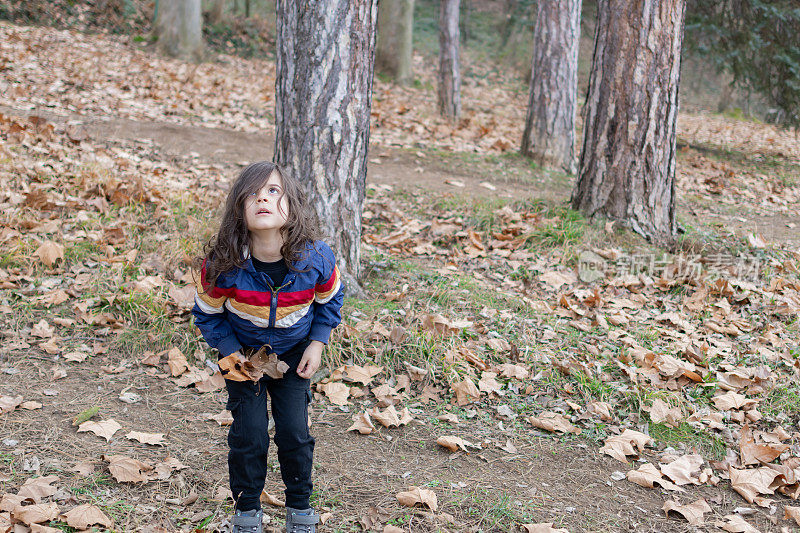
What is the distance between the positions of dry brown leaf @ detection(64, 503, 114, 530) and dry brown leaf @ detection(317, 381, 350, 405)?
134cm

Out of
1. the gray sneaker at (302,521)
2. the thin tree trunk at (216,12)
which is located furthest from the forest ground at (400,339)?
the thin tree trunk at (216,12)

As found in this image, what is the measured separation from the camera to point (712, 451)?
3305 mm

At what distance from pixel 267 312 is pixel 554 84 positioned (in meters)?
6.61

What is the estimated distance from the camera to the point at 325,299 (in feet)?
8.32

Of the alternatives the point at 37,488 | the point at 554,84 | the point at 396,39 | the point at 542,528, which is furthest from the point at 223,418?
the point at 396,39

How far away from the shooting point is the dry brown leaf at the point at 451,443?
128 inches

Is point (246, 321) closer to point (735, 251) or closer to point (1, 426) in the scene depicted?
point (1, 426)

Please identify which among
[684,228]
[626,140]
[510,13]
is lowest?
[684,228]

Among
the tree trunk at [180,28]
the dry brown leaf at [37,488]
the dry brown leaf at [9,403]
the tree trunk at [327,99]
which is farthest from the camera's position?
the tree trunk at [180,28]

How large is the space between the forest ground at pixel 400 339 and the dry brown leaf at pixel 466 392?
5cm

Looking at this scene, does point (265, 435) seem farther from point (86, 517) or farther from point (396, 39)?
point (396, 39)

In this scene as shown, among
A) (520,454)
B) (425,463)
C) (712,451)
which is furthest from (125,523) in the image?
(712,451)

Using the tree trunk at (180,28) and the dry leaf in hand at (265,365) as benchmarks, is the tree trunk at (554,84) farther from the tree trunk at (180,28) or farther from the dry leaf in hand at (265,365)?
the tree trunk at (180,28)

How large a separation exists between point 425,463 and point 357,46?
2518 mm
